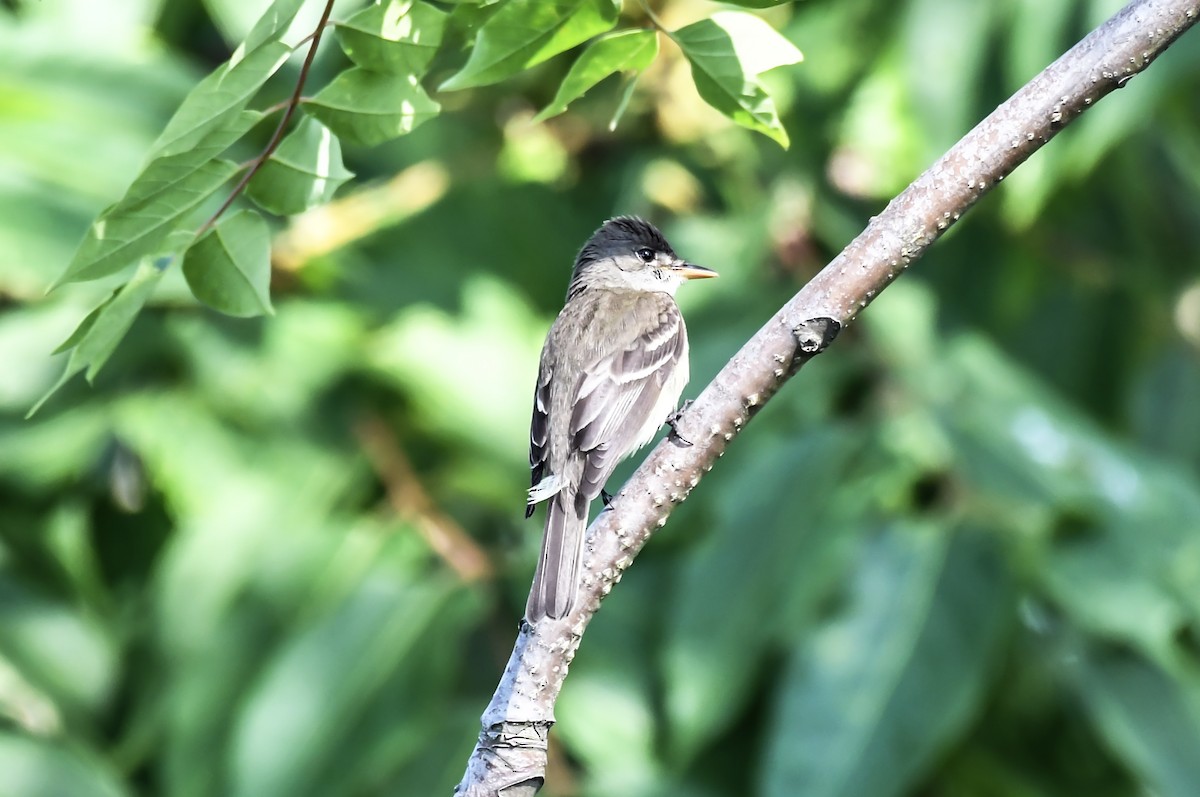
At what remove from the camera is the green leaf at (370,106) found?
6.33ft

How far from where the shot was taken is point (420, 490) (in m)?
4.48

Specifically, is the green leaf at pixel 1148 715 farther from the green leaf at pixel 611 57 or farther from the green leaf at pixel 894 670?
the green leaf at pixel 611 57

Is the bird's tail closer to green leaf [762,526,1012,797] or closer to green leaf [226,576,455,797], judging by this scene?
green leaf [762,526,1012,797]

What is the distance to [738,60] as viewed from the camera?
194 centimetres

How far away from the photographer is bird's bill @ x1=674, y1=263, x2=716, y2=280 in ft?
12.9

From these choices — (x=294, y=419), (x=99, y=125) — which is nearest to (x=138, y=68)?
(x=99, y=125)

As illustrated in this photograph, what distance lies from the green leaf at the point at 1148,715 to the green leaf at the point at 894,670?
31 cm

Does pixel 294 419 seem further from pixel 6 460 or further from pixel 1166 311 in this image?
pixel 1166 311

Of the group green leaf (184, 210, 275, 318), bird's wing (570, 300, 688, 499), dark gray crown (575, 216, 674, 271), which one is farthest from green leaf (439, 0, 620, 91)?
dark gray crown (575, 216, 674, 271)

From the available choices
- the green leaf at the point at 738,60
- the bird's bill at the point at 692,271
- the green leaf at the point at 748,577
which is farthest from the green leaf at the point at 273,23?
the green leaf at the point at 748,577

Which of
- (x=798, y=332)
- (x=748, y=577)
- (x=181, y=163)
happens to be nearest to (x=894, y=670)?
(x=748, y=577)

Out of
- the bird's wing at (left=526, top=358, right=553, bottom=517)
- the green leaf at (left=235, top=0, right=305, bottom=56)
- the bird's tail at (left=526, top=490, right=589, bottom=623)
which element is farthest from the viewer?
the bird's wing at (left=526, top=358, right=553, bottom=517)

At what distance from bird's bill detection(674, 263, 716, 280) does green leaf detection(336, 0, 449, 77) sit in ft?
6.47

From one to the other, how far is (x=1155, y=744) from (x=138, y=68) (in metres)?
3.69
